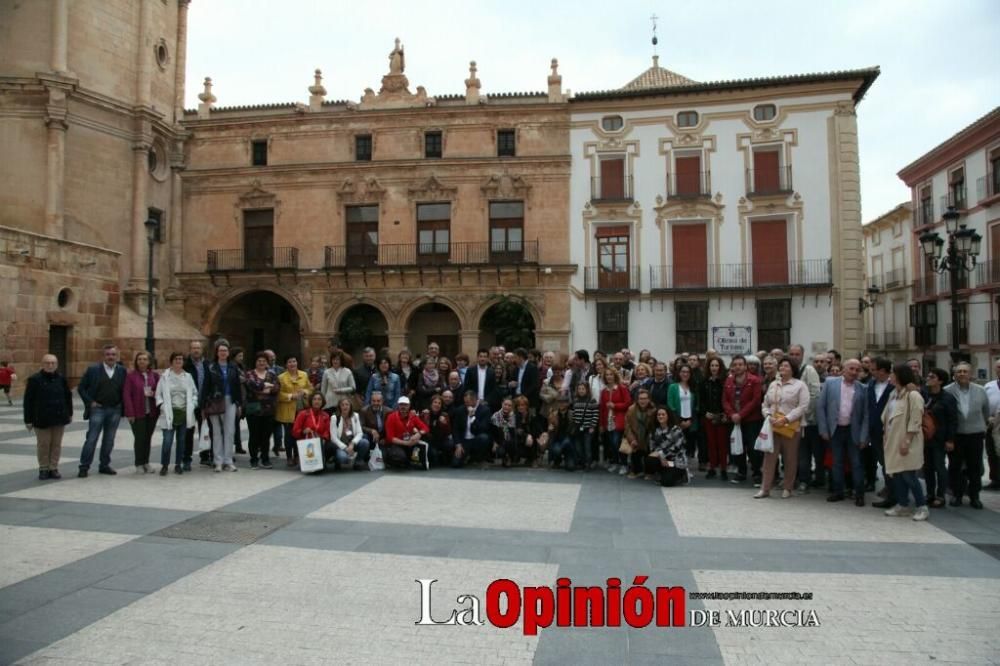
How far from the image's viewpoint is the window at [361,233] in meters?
24.6

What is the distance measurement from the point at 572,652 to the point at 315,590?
5.99 ft

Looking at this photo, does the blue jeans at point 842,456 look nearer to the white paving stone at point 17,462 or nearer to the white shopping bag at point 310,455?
the white shopping bag at point 310,455

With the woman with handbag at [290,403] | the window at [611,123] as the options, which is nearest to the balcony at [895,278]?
the window at [611,123]

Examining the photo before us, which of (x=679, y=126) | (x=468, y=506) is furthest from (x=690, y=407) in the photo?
(x=679, y=126)

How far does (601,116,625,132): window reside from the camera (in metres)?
23.5

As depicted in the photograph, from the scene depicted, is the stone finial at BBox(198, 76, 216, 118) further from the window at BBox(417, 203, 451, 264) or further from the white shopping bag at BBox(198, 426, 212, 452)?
the white shopping bag at BBox(198, 426, 212, 452)

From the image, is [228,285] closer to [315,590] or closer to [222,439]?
[222,439]

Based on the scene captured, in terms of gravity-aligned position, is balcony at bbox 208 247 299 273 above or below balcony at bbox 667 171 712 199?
below

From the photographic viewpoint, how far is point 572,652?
3453 mm

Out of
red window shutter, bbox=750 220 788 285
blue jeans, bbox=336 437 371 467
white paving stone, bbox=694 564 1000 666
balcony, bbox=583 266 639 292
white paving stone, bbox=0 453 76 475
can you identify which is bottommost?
white paving stone, bbox=694 564 1000 666

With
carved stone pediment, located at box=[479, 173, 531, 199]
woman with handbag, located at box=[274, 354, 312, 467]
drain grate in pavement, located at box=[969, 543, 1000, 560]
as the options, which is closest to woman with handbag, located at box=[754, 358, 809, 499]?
drain grate in pavement, located at box=[969, 543, 1000, 560]

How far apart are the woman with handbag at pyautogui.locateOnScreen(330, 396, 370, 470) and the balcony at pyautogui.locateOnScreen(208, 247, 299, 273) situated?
17306 millimetres

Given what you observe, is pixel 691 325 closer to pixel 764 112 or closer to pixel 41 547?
pixel 764 112

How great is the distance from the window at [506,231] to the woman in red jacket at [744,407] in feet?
53.1
